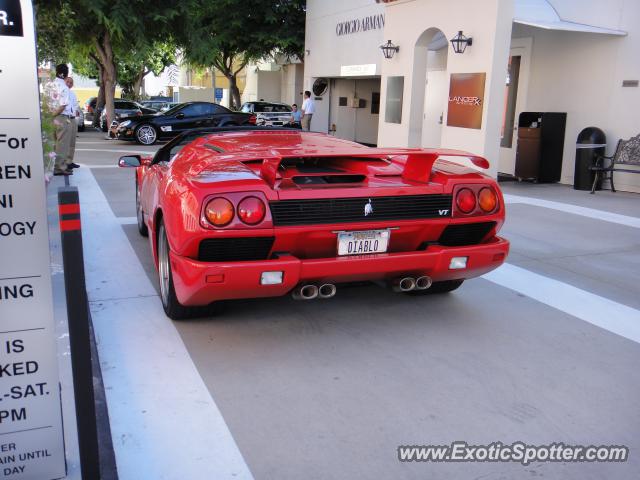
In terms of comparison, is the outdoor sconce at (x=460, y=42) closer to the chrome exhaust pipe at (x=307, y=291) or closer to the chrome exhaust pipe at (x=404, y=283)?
the chrome exhaust pipe at (x=404, y=283)

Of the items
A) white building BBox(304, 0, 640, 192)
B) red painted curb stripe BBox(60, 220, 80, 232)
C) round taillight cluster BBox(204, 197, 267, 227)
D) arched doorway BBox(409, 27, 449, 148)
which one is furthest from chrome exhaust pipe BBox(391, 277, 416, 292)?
arched doorway BBox(409, 27, 449, 148)

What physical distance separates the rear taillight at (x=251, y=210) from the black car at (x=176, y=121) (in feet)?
54.3

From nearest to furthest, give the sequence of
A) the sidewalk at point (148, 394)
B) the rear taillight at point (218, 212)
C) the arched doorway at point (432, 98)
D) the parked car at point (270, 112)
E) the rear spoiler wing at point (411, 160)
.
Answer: the sidewalk at point (148, 394) → the rear taillight at point (218, 212) → the rear spoiler wing at point (411, 160) → the arched doorway at point (432, 98) → the parked car at point (270, 112)

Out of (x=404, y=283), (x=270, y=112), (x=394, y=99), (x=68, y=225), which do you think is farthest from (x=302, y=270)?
(x=270, y=112)

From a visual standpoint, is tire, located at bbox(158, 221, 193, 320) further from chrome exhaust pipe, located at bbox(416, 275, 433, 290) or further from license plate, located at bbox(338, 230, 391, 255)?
chrome exhaust pipe, located at bbox(416, 275, 433, 290)

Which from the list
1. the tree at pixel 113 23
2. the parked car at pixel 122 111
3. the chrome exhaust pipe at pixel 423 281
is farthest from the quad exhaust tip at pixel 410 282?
the parked car at pixel 122 111

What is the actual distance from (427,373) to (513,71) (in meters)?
11.8

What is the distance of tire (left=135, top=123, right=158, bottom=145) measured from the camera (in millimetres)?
19578

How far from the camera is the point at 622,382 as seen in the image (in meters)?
3.65

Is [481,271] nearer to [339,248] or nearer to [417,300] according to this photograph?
[417,300]

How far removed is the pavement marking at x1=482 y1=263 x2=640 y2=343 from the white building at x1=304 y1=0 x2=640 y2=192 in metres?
6.50

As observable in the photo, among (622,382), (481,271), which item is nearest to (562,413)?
(622,382)

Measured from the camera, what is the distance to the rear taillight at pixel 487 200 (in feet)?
13.9

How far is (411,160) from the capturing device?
4.26m
